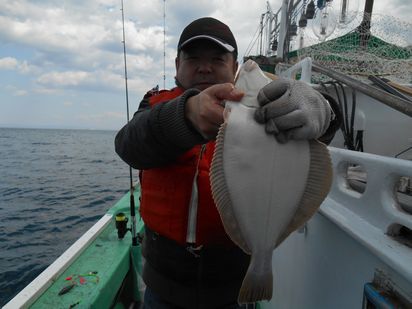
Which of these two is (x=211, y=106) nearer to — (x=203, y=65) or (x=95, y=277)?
(x=203, y=65)

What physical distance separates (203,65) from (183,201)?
3.13 feet

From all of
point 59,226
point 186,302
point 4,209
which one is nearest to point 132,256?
point 186,302

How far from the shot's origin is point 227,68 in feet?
7.13

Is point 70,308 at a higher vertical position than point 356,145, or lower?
lower

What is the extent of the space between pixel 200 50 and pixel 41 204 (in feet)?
34.7

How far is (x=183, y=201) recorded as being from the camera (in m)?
1.90

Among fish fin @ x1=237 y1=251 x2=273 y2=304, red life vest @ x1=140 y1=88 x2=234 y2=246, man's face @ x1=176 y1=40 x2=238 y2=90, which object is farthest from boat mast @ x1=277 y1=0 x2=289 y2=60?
fish fin @ x1=237 y1=251 x2=273 y2=304

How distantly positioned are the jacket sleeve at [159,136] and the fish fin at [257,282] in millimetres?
681

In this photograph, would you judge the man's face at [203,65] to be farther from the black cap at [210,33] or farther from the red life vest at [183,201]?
the red life vest at [183,201]

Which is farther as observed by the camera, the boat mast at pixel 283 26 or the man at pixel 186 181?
the boat mast at pixel 283 26

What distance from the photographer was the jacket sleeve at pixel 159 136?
1.58 meters

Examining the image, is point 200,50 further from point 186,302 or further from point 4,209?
point 4,209

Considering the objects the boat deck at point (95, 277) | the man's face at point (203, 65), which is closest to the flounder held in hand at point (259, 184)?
the man's face at point (203, 65)

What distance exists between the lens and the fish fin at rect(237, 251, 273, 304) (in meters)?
1.36
